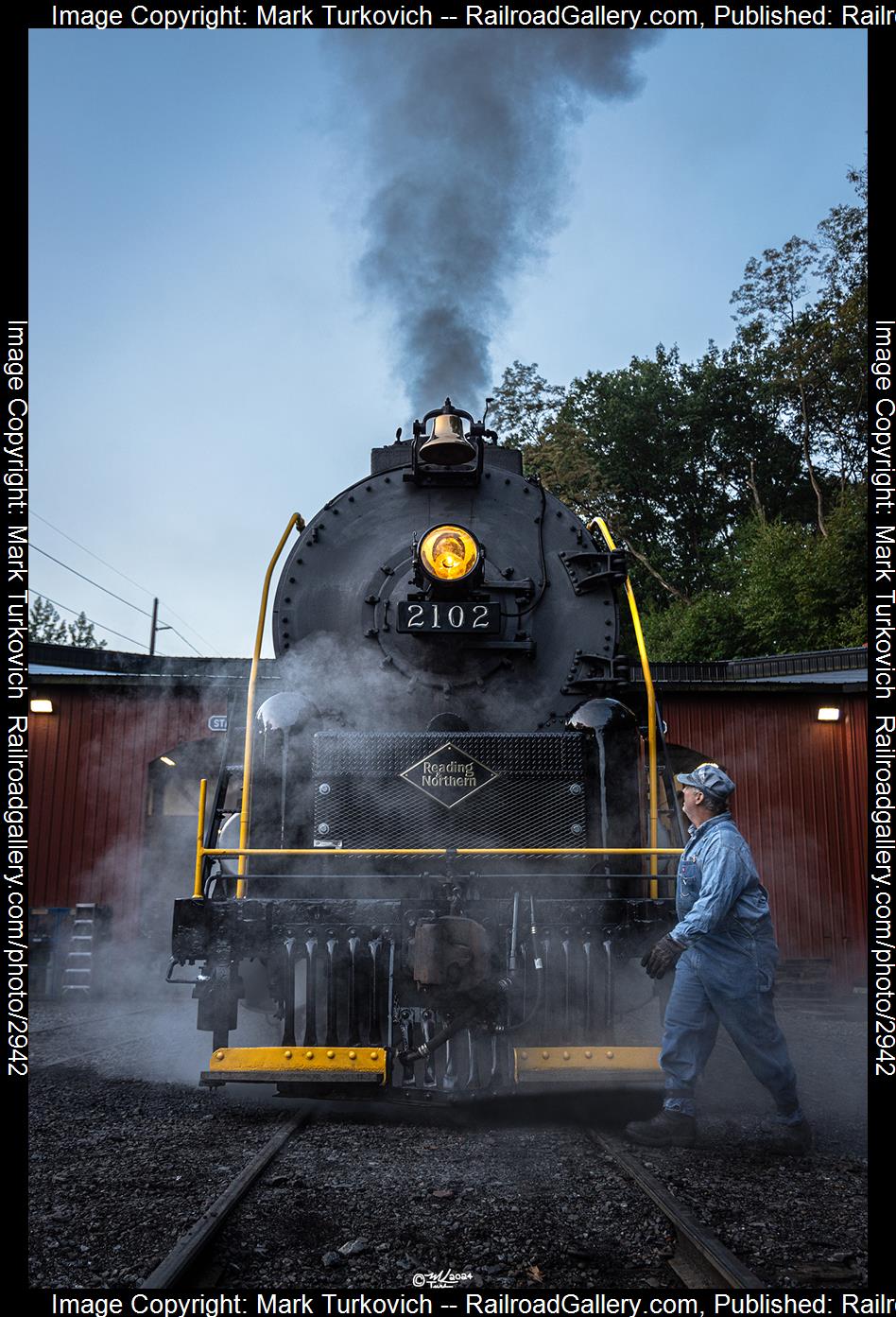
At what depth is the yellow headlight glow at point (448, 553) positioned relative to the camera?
466 cm

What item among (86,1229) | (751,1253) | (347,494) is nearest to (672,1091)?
(751,1253)

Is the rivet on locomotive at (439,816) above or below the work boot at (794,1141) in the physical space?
above

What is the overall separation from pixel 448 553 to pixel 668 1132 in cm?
273

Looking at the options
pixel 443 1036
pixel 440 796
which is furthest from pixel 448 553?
pixel 443 1036

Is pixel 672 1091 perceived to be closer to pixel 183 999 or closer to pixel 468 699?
pixel 468 699

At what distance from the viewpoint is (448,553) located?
468 centimetres

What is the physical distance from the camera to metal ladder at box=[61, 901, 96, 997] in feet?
31.9

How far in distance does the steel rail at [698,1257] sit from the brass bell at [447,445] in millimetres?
3599

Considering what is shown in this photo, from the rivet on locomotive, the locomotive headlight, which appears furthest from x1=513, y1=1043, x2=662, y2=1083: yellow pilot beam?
the locomotive headlight

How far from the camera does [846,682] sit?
10781 millimetres

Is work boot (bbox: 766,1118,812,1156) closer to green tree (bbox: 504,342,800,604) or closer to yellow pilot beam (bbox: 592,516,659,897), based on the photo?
yellow pilot beam (bbox: 592,516,659,897)

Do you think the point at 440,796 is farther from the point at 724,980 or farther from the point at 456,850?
the point at 724,980

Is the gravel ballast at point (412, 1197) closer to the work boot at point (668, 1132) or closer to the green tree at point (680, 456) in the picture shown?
the work boot at point (668, 1132)

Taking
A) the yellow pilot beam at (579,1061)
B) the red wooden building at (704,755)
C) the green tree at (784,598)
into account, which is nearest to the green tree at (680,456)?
the green tree at (784,598)
